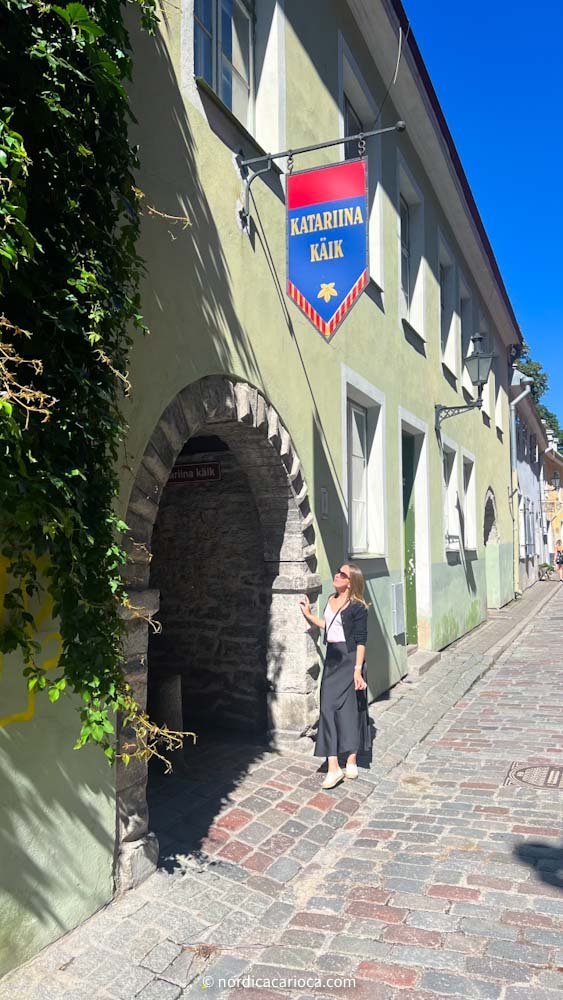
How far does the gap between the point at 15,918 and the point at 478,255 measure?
1417 cm

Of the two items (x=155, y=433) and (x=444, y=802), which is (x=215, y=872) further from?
(x=155, y=433)

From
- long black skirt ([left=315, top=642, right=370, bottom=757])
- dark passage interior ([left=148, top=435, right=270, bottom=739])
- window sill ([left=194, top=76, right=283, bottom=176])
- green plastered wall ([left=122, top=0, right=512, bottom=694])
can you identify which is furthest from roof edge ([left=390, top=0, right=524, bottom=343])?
long black skirt ([left=315, top=642, right=370, bottom=757])

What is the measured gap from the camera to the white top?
5.59 m

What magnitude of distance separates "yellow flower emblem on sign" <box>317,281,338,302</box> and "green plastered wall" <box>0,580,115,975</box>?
3.19 metres

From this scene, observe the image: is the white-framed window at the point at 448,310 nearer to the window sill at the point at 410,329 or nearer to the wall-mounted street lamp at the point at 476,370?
the wall-mounted street lamp at the point at 476,370

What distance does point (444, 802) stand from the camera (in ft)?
17.2

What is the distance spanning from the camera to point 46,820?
3.09m

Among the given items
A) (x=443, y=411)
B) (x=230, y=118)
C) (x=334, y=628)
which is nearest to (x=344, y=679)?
(x=334, y=628)

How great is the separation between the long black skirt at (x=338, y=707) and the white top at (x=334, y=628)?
0.13 feet

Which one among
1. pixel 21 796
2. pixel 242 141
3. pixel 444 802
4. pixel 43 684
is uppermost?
pixel 242 141

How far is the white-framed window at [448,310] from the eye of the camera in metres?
12.8

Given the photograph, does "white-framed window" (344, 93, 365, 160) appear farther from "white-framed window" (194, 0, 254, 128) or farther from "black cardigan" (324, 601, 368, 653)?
"black cardigan" (324, 601, 368, 653)

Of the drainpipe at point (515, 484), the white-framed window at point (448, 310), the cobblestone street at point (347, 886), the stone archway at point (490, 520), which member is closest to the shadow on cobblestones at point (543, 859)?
the cobblestone street at point (347, 886)

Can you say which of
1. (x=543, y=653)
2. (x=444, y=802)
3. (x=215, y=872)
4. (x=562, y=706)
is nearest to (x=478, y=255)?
(x=543, y=653)
